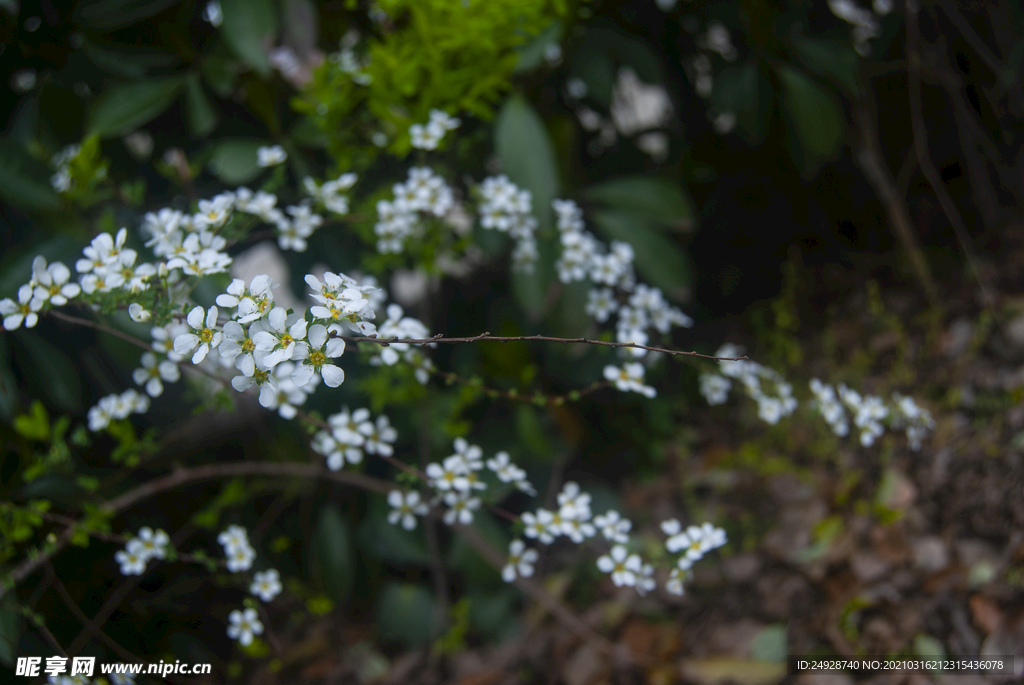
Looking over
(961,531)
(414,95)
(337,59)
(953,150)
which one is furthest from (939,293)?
(337,59)

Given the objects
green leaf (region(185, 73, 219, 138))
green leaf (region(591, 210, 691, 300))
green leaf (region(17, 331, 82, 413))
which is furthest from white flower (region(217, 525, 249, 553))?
green leaf (region(591, 210, 691, 300))

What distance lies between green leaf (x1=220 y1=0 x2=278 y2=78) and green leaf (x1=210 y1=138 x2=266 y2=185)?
0.52 feet

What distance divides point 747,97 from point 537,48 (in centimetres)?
47

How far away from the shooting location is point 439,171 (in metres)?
1.20

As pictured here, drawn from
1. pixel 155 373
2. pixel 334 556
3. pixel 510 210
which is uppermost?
pixel 510 210

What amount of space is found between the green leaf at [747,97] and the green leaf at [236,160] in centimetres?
89

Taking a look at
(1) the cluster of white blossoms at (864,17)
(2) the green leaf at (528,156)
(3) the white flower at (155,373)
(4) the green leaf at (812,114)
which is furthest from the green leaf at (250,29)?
(1) the cluster of white blossoms at (864,17)

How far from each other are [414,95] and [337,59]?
0.19 m

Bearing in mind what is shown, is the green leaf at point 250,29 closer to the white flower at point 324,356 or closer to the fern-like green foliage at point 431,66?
the fern-like green foliage at point 431,66

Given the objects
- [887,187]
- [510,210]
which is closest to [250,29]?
[510,210]

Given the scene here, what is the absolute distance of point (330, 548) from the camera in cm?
134

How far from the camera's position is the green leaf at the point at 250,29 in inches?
42.7

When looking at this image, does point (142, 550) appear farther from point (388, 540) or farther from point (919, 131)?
point (919, 131)

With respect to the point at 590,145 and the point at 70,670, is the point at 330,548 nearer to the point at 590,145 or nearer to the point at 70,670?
the point at 70,670
